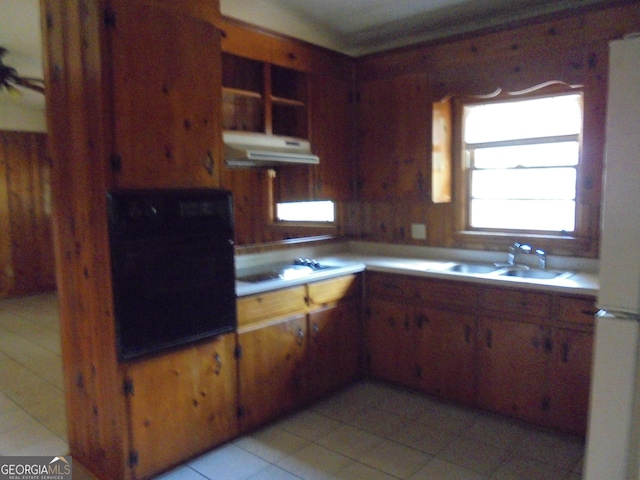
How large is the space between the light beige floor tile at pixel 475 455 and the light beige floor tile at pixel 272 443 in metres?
0.79

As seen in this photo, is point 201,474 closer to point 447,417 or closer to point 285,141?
point 447,417

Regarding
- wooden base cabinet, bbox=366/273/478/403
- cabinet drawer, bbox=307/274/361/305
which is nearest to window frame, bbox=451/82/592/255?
wooden base cabinet, bbox=366/273/478/403

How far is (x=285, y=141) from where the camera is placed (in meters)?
3.35

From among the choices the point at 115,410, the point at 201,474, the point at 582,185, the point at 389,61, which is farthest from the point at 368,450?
the point at 389,61

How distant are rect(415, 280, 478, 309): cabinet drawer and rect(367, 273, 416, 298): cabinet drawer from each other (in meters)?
0.06

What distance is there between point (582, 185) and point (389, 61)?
1607 mm

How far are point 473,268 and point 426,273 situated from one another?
0.44 m

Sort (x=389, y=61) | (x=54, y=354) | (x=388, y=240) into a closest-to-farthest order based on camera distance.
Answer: (x=389, y=61) → (x=388, y=240) → (x=54, y=354)

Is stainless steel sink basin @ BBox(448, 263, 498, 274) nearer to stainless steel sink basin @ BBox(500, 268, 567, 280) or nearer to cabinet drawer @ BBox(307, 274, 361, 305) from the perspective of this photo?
stainless steel sink basin @ BBox(500, 268, 567, 280)

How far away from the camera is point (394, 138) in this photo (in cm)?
366

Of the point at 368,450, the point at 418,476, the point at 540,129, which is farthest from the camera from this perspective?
the point at 540,129

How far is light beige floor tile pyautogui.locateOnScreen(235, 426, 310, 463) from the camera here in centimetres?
266

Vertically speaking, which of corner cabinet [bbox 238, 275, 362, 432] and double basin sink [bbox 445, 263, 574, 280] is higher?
double basin sink [bbox 445, 263, 574, 280]

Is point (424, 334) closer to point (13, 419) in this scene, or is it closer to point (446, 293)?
point (446, 293)
